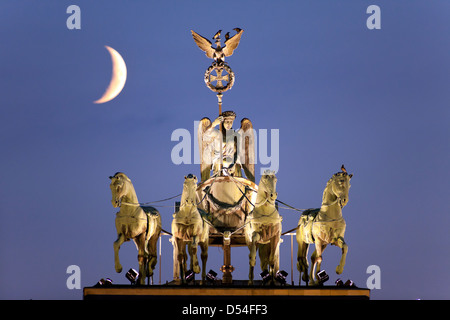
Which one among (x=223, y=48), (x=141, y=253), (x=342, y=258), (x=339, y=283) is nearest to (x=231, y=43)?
(x=223, y=48)

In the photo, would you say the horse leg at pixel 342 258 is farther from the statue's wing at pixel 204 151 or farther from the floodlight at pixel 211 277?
the statue's wing at pixel 204 151

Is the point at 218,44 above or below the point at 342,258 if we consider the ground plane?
above

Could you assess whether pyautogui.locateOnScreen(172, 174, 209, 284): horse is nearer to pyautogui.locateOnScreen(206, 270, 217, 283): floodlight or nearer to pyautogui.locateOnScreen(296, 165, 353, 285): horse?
pyautogui.locateOnScreen(206, 270, 217, 283): floodlight

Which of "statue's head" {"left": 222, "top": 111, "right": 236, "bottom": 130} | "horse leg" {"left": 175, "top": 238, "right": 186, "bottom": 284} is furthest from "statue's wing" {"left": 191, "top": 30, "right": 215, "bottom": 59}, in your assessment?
"horse leg" {"left": 175, "top": 238, "right": 186, "bottom": 284}

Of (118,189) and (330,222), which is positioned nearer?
(118,189)

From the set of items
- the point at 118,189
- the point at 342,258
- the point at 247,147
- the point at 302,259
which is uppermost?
the point at 247,147

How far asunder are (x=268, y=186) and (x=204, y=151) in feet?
15.3

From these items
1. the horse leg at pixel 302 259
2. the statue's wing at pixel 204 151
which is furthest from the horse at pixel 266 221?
the statue's wing at pixel 204 151

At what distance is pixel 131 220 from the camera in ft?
90.2

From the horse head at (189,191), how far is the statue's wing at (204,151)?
4119 mm

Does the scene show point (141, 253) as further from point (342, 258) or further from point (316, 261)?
point (342, 258)

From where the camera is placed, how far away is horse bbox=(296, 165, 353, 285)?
2745cm
